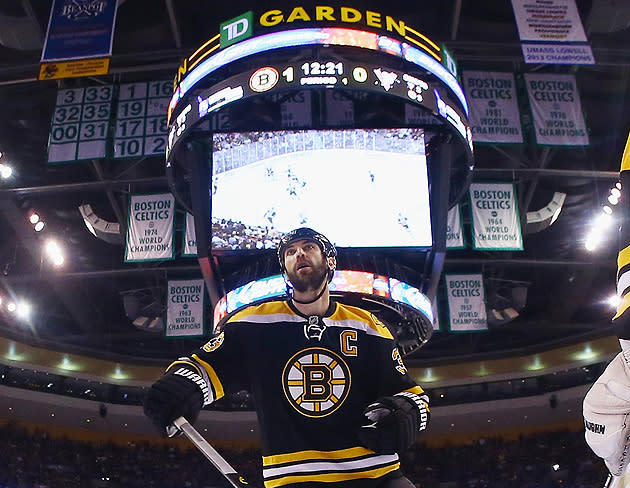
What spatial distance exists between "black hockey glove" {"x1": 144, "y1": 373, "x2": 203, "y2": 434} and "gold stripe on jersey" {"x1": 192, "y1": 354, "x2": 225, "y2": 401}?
0.16m

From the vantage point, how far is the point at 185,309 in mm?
15062

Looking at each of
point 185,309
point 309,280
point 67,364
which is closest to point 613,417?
point 309,280

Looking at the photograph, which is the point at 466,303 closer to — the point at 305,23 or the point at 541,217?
the point at 541,217

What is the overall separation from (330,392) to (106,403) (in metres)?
22.6

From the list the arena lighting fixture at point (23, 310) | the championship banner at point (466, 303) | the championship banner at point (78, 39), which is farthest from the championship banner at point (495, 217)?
the arena lighting fixture at point (23, 310)

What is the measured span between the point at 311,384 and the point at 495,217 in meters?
10.6

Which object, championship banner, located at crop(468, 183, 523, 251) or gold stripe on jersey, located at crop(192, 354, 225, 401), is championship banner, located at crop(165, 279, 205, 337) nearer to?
championship banner, located at crop(468, 183, 523, 251)

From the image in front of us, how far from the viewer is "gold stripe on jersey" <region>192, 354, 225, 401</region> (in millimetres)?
3064

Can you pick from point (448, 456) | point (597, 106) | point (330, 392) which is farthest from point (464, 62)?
point (448, 456)

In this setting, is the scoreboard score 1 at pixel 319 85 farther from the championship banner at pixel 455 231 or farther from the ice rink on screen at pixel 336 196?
the championship banner at pixel 455 231

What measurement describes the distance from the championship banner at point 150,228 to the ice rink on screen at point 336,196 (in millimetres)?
2144

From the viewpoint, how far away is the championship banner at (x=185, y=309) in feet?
47.2

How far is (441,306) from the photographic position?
20766 mm

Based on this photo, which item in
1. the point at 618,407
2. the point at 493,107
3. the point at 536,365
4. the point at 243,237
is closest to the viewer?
the point at 618,407
